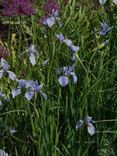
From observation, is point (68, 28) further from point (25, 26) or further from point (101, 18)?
point (25, 26)

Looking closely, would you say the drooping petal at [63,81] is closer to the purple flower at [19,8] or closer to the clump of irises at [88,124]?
the clump of irises at [88,124]

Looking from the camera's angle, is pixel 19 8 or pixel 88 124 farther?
pixel 19 8

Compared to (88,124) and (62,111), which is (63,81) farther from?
(62,111)

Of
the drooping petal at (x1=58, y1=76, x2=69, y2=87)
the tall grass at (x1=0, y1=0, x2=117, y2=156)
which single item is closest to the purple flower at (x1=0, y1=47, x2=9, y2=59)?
the tall grass at (x1=0, y1=0, x2=117, y2=156)

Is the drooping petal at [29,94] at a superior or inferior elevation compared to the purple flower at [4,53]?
inferior

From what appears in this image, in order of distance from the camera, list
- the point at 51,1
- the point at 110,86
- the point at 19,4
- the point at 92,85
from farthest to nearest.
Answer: the point at 51,1
the point at 19,4
the point at 110,86
the point at 92,85

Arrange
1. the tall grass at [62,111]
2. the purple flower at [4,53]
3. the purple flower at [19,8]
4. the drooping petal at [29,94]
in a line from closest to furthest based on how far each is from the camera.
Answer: the drooping petal at [29,94]
the tall grass at [62,111]
the purple flower at [19,8]
the purple flower at [4,53]

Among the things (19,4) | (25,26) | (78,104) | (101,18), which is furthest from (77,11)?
(78,104)

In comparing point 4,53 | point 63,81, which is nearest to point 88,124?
point 63,81

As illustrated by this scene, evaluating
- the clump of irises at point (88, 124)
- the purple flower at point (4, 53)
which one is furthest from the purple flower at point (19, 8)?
the clump of irises at point (88, 124)

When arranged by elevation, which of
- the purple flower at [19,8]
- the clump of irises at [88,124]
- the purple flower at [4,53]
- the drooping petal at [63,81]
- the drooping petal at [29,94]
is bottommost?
the clump of irises at [88,124]

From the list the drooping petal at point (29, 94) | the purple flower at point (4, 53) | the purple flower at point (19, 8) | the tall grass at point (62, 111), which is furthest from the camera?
the purple flower at point (4, 53)
